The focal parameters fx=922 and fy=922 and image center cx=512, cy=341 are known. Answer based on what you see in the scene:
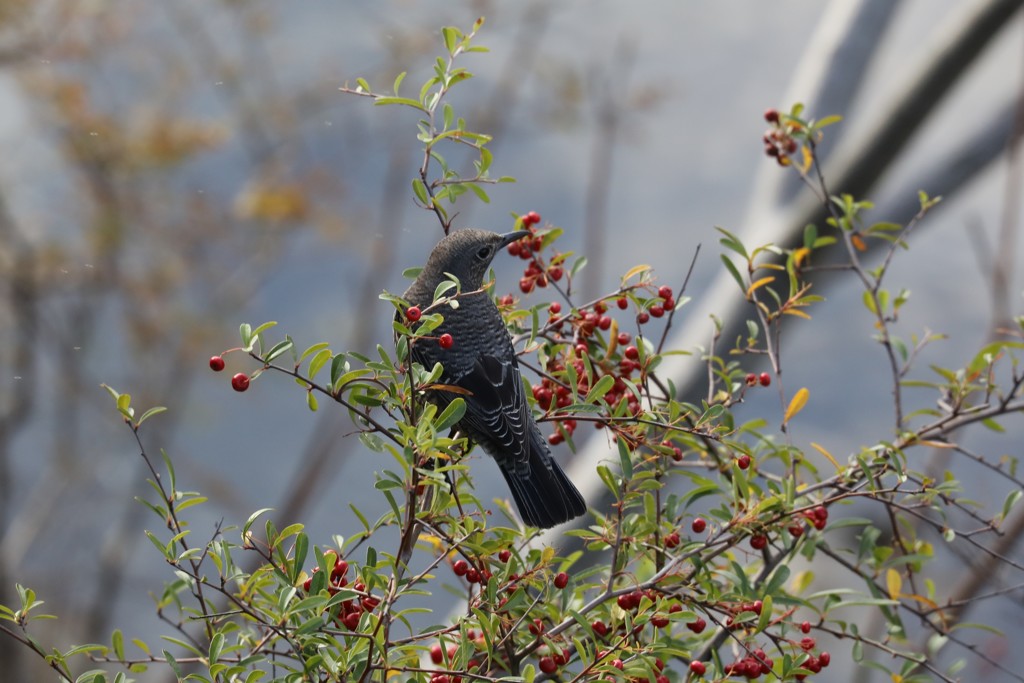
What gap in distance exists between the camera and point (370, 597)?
3.67 ft

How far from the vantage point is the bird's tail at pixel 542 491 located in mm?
1464

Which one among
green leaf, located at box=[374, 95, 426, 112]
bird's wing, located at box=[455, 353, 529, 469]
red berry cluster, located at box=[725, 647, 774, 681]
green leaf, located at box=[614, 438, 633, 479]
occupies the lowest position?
red berry cluster, located at box=[725, 647, 774, 681]

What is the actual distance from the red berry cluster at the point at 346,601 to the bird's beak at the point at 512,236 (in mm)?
577

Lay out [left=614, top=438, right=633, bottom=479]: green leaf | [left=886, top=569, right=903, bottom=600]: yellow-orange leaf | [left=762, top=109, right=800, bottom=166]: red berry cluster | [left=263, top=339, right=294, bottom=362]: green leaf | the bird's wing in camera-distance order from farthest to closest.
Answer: [left=762, top=109, right=800, bottom=166]: red berry cluster → the bird's wing → [left=886, top=569, right=903, bottom=600]: yellow-orange leaf → [left=614, top=438, right=633, bottom=479]: green leaf → [left=263, top=339, right=294, bottom=362]: green leaf

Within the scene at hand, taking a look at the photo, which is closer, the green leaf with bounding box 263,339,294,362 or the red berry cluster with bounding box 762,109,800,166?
the green leaf with bounding box 263,339,294,362

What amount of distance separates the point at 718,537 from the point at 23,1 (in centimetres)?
525

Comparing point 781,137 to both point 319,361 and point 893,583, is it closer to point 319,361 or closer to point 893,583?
point 893,583

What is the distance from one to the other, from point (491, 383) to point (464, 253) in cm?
23

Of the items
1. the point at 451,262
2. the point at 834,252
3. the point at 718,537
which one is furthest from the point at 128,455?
the point at 718,537

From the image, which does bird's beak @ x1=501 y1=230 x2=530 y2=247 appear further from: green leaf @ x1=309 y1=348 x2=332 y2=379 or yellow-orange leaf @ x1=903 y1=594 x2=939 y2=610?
yellow-orange leaf @ x1=903 y1=594 x2=939 y2=610

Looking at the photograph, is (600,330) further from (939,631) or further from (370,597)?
(939,631)

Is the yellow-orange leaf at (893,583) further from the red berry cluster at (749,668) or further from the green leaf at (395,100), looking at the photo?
the green leaf at (395,100)

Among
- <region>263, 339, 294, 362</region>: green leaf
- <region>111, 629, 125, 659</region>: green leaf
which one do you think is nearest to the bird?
<region>263, 339, 294, 362</region>: green leaf

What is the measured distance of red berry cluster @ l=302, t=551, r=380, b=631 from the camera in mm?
1147
